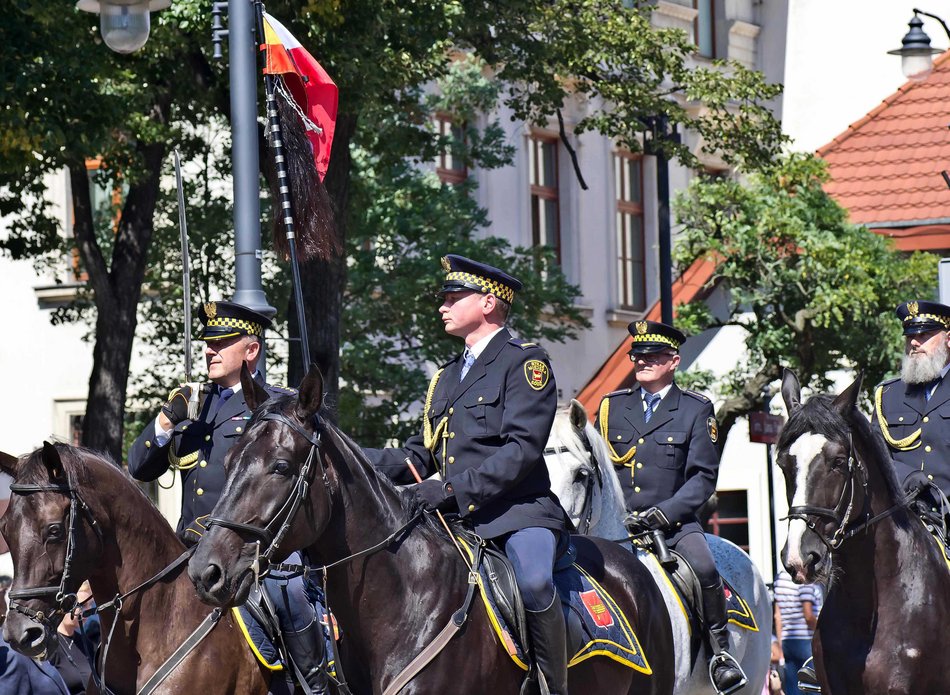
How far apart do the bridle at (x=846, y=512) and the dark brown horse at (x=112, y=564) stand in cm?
284

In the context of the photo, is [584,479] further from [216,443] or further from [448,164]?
[448,164]

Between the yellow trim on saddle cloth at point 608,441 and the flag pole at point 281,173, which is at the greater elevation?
the flag pole at point 281,173

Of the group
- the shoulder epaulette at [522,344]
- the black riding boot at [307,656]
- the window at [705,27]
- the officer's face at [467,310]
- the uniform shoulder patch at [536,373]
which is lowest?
the black riding boot at [307,656]

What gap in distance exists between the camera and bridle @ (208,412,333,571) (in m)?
7.22

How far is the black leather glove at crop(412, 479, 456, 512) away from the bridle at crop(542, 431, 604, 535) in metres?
2.49

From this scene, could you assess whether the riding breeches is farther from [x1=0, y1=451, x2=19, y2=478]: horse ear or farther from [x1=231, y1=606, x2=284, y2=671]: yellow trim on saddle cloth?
[x1=0, y1=451, x2=19, y2=478]: horse ear

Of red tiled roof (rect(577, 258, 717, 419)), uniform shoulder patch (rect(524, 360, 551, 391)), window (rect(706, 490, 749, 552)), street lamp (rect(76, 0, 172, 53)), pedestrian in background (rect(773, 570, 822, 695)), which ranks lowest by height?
window (rect(706, 490, 749, 552))

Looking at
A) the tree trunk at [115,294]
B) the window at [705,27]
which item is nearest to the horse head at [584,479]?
the tree trunk at [115,294]

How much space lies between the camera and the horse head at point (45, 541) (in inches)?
332

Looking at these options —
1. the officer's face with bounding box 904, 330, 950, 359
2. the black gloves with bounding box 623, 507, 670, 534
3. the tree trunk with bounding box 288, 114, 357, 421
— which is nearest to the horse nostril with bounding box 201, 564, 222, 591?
the black gloves with bounding box 623, 507, 670, 534

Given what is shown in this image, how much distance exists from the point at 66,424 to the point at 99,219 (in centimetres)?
568

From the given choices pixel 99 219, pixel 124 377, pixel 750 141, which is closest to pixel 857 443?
pixel 124 377

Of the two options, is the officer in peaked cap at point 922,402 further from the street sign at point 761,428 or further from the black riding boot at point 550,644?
the street sign at point 761,428

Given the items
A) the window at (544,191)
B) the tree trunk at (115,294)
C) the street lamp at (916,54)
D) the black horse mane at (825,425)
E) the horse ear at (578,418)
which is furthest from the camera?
the window at (544,191)
